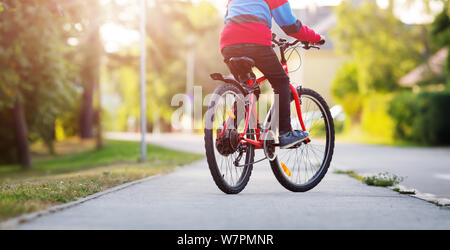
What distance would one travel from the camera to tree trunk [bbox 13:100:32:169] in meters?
17.9

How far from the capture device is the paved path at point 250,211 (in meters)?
4.45

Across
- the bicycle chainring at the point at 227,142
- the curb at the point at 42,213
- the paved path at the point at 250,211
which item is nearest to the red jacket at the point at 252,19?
the bicycle chainring at the point at 227,142

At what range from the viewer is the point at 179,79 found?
56.3 m

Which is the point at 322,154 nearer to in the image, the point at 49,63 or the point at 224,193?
the point at 224,193

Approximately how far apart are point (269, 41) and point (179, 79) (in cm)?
5052

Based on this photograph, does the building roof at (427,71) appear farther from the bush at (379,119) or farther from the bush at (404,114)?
the bush at (404,114)

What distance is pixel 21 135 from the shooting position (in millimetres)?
18406

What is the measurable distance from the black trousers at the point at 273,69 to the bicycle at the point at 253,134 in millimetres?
102

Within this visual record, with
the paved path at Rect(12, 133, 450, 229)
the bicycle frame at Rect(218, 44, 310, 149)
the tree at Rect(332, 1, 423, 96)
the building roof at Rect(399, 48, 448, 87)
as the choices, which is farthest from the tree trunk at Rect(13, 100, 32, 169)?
the building roof at Rect(399, 48, 448, 87)

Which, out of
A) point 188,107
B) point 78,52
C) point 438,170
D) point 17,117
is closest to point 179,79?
point 188,107

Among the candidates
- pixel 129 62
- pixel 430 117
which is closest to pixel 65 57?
pixel 129 62

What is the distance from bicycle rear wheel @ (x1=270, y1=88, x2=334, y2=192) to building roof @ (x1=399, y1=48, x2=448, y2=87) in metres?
26.6

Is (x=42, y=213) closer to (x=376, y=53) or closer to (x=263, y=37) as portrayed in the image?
(x=263, y=37)

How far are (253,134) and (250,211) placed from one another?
1.28 m
